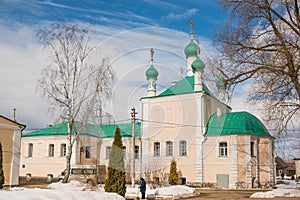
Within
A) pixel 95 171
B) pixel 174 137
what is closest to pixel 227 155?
pixel 174 137

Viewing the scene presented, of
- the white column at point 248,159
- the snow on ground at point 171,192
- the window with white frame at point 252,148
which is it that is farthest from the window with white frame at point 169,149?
the snow on ground at point 171,192

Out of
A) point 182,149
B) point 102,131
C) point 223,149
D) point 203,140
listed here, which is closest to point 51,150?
point 102,131

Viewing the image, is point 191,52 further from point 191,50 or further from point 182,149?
point 182,149

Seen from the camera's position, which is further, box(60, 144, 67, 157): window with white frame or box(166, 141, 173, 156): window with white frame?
box(60, 144, 67, 157): window with white frame

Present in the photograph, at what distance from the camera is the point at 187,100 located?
32500mm

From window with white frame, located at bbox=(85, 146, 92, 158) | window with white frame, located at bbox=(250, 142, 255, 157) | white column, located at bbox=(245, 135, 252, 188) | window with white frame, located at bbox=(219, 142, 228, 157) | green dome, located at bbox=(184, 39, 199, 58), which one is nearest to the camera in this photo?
white column, located at bbox=(245, 135, 252, 188)

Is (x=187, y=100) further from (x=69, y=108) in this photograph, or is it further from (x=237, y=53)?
(x=237, y=53)

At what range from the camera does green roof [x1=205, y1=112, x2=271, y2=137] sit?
101 feet

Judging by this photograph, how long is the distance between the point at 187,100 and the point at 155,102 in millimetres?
3284

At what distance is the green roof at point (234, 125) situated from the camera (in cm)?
3068

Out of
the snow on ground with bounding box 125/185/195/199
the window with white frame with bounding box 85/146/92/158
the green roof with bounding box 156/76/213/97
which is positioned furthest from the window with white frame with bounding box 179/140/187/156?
the window with white frame with bounding box 85/146/92/158

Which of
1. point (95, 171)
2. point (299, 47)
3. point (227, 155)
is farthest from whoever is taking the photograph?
point (95, 171)

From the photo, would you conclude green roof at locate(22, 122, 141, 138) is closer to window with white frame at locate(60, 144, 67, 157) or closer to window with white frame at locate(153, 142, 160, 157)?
window with white frame at locate(60, 144, 67, 157)

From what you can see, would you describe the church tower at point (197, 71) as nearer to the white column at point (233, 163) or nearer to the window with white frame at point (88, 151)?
the white column at point (233, 163)
